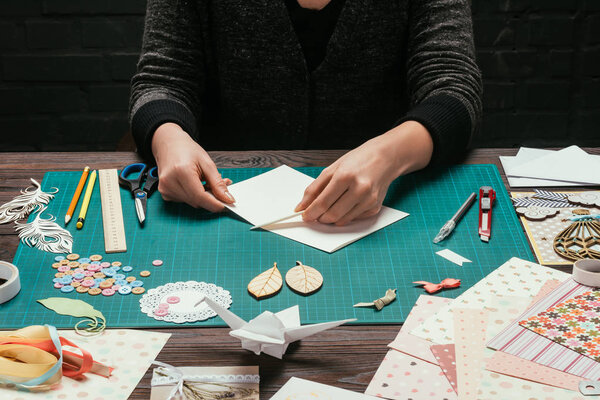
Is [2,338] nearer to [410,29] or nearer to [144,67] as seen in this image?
[144,67]

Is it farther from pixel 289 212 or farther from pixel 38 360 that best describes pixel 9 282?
pixel 289 212

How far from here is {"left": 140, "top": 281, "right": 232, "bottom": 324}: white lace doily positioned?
0.85 metres

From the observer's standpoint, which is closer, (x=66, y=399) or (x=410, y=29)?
(x=66, y=399)

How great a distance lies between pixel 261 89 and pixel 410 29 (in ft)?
1.26

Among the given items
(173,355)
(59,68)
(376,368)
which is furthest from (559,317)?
(59,68)

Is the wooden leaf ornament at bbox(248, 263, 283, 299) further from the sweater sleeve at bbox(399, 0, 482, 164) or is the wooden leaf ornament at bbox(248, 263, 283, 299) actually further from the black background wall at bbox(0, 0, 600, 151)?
the black background wall at bbox(0, 0, 600, 151)

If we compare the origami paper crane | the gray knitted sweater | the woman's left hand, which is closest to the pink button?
the origami paper crane

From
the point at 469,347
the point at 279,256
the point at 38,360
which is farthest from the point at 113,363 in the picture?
the point at 469,347

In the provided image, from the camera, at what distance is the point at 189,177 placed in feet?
3.71

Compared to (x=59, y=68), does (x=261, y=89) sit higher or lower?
higher

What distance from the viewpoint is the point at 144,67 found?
4.73ft

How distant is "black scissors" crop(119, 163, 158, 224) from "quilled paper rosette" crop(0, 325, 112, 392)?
375 mm

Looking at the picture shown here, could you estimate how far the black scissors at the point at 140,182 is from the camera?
3.78 ft

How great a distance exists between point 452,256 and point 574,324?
0.22m
